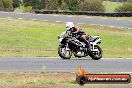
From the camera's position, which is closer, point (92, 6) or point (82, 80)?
point (82, 80)

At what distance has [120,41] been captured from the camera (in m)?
32.3

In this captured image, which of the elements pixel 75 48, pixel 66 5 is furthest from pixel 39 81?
pixel 66 5

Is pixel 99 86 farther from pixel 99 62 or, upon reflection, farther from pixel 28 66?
pixel 99 62

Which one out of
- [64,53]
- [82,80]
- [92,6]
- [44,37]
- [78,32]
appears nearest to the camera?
[82,80]

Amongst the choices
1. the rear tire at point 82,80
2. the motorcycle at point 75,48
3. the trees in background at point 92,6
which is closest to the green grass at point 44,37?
the motorcycle at point 75,48

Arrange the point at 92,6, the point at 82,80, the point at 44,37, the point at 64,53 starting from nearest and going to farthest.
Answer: the point at 82,80, the point at 64,53, the point at 44,37, the point at 92,6

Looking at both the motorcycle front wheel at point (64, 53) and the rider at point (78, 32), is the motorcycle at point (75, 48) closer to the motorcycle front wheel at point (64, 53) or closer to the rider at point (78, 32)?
the motorcycle front wheel at point (64, 53)

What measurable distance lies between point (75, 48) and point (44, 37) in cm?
1179

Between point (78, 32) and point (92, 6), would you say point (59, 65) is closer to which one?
point (78, 32)

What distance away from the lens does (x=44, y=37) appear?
32156 millimetres

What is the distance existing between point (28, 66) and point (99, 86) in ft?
17.7

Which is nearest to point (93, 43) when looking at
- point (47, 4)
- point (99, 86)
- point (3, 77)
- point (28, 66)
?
point (28, 66)

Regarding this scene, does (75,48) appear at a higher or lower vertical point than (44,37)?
higher

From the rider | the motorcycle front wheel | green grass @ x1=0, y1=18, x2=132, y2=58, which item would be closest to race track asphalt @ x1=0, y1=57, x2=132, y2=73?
the motorcycle front wheel
